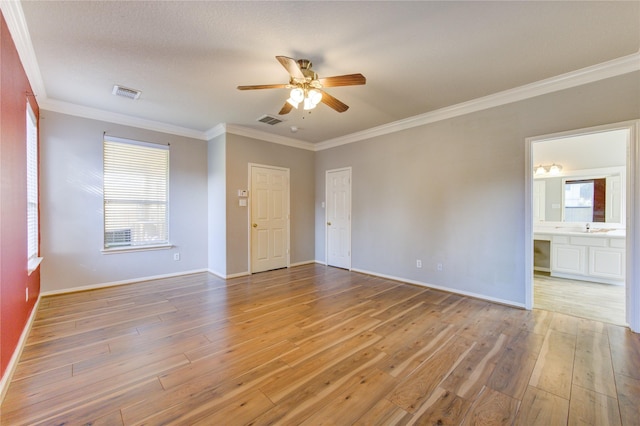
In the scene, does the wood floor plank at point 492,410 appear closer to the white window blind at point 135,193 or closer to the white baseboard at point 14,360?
the white baseboard at point 14,360

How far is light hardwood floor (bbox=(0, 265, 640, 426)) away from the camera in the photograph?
64.9 inches

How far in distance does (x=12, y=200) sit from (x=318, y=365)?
278cm

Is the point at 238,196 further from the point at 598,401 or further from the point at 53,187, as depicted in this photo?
the point at 598,401

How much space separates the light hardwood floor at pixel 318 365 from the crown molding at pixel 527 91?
265cm

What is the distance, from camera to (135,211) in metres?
4.49

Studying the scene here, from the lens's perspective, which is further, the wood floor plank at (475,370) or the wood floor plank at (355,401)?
the wood floor plank at (475,370)

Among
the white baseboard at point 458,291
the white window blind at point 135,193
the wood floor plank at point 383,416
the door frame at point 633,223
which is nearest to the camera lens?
the wood floor plank at point 383,416

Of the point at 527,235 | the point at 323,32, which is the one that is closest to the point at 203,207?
the point at 323,32

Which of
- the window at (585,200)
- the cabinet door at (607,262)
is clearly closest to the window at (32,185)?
the cabinet door at (607,262)

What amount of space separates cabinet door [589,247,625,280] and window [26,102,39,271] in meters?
7.73

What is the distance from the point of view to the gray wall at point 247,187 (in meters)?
4.84

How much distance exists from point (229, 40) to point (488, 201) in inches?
143

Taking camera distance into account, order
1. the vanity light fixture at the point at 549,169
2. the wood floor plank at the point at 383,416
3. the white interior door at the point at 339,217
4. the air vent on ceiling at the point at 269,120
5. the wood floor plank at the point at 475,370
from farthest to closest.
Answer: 1. the white interior door at the point at 339,217
2. the vanity light fixture at the point at 549,169
3. the air vent on ceiling at the point at 269,120
4. the wood floor plank at the point at 475,370
5. the wood floor plank at the point at 383,416

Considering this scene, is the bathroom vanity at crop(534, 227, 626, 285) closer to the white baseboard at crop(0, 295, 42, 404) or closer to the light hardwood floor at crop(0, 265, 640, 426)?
the light hardwood floor at crop(0, 265, 640, 426)
